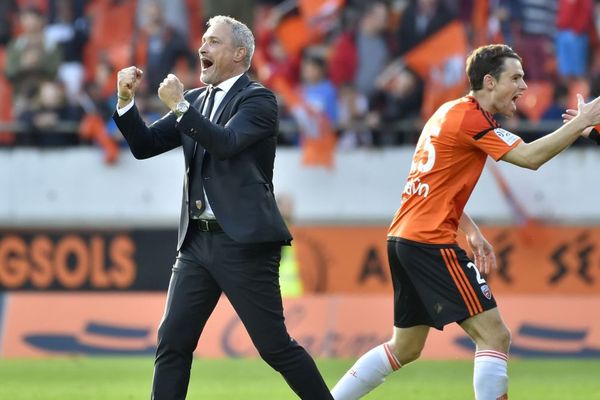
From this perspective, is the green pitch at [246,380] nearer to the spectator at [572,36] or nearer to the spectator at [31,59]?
the spectator at [572,36]

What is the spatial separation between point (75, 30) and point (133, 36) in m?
0.94

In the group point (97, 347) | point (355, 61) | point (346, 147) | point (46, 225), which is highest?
point (355, 61)

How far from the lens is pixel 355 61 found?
1911 centimetres

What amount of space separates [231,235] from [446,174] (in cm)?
153

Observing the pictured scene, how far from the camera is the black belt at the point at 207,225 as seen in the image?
8.44 m

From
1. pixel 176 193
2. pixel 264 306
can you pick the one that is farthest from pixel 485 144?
pixel 176 193

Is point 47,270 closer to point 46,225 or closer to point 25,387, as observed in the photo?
point 46,225

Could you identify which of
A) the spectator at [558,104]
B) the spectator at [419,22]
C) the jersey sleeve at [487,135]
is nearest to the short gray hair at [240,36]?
the jersey sleeve at [487,135]

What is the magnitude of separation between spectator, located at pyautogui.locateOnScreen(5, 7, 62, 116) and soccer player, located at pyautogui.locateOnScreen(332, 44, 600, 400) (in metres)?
11.7

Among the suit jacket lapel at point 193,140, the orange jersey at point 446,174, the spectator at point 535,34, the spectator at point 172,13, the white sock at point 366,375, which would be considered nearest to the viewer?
the suit jacket lapel at point 193,140

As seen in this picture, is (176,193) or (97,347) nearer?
(97,347)

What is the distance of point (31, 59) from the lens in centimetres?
1983

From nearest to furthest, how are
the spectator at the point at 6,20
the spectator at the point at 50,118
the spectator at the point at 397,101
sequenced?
the spectator at the point at 397,101 → the spectator at the point at 50,118 → the spectator at the point at 6,20

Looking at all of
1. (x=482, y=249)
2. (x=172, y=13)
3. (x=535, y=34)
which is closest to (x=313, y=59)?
(x=172, y=13)
